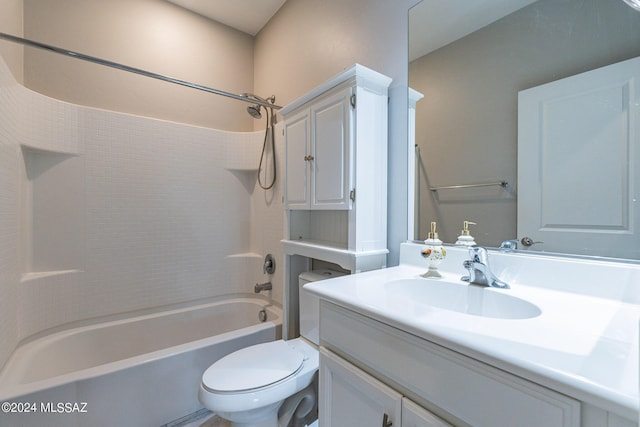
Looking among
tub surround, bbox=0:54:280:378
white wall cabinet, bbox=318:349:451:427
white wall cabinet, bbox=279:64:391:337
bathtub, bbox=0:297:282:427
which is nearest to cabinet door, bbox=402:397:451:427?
white wall cabinet, bbox=318:349:451:427

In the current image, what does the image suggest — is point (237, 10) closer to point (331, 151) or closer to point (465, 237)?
point (331, 151)

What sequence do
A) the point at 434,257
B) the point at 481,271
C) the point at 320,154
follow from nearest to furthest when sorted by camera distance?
1. the point at 481,271
2. the point at 434,257
3. the point at 320,154

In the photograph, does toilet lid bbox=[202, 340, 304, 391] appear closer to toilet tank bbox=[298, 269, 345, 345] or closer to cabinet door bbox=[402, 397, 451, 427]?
toilet tank bbox=[298, 269, 345, 345]

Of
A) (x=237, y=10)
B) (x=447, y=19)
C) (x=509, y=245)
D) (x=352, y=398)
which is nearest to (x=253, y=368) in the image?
(x=352, y=398)

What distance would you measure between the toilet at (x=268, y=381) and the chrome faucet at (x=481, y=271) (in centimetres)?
79

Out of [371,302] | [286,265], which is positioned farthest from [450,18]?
[286,265]

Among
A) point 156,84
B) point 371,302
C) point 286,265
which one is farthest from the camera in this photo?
point 156,84

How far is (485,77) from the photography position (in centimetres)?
107

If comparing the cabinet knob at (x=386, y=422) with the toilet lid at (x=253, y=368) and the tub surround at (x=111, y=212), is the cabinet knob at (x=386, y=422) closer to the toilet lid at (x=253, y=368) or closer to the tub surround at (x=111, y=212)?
the toilet lid at (x=253, y=368)

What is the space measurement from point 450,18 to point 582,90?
610 mm

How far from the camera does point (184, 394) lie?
1.48m

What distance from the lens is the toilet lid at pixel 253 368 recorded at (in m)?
1.10

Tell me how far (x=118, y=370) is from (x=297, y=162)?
4.51 ft

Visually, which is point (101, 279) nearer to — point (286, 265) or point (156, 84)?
point (286, 265)
